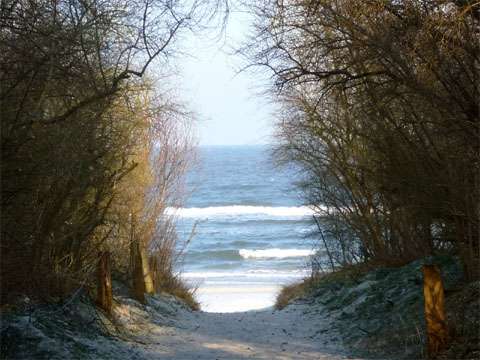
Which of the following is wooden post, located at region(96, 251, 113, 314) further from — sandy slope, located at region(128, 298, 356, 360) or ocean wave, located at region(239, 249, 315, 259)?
ocean wave, located at region(239, 249, 315, 259)

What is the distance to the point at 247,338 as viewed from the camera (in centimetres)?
1175

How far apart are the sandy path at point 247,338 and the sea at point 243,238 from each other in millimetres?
5374

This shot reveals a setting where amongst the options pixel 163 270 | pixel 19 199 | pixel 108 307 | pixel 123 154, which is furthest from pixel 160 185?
pixel 19 199

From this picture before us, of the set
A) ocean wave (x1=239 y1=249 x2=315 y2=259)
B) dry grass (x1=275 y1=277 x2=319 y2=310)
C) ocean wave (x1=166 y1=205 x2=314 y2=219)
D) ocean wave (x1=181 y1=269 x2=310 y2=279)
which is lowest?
dry grass (x1=275 y1=277 x2=319 y2=310)

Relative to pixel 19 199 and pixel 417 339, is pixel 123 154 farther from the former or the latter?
pixel 417 339

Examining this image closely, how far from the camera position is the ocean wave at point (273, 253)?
3984cm

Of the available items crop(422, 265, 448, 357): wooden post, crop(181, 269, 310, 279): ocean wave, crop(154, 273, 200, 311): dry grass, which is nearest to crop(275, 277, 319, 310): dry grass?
crop(154, 273, 200, 311): dry grass

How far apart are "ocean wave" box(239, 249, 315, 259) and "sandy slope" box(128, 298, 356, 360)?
23937mm

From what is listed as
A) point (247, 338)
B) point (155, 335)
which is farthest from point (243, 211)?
point (155, 335)

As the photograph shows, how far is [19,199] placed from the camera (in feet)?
28.1

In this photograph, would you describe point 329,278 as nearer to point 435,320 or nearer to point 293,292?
point 293,292

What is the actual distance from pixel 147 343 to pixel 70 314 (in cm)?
118

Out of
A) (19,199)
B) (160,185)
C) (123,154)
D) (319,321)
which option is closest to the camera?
(19,199)

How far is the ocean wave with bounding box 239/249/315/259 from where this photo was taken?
39844mm
